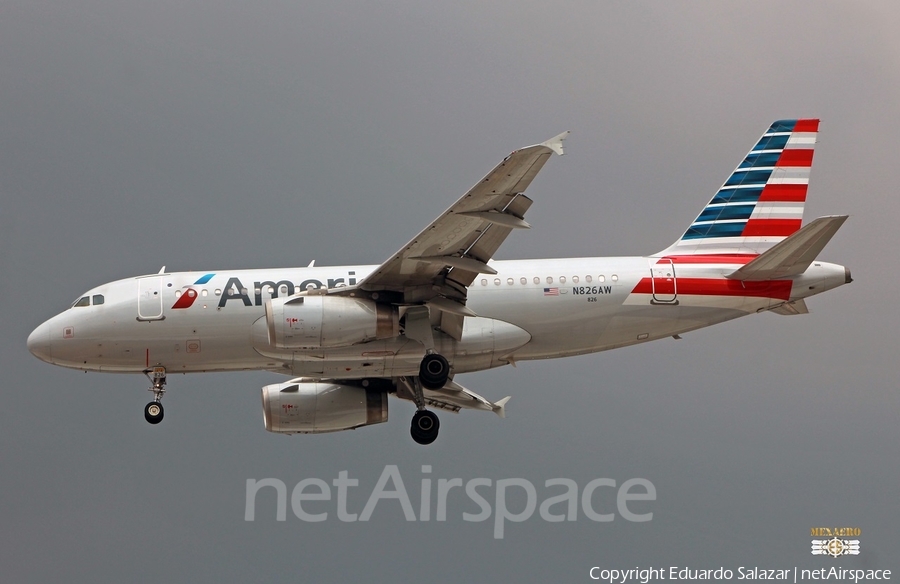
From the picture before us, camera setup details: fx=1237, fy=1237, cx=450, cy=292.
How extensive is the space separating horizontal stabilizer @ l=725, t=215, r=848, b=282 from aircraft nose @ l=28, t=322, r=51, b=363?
17557 mm

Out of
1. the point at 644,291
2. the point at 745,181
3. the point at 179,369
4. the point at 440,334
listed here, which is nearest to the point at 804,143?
the point at 745,181

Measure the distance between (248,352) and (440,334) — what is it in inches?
190

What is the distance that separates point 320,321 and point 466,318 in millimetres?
4229

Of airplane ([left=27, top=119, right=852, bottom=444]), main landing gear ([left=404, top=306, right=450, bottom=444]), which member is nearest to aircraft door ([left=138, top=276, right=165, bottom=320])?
airplane ([left=27, top=119, right=852, bottom=444])

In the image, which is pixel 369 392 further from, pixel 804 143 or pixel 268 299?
pixel 804 143

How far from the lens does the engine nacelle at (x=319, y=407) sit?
34.2 metres

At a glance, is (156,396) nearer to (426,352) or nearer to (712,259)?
(426,352)

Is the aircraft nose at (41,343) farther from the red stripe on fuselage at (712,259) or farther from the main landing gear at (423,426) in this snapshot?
the red stripe on fuselage at (712,259)

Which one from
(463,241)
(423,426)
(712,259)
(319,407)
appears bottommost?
(423,426)

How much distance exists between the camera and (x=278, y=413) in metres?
34.2

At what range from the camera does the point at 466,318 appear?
31.0m

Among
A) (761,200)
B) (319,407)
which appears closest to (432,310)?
(319,407)

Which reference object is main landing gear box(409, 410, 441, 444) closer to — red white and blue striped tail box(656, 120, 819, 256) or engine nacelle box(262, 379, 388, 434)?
engine nacelle box(262, 379, 388, 434)

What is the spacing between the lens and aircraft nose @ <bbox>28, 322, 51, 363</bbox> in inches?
1241
